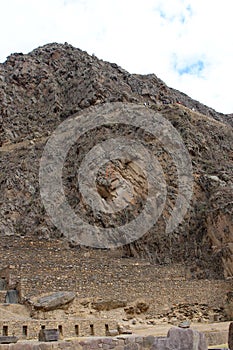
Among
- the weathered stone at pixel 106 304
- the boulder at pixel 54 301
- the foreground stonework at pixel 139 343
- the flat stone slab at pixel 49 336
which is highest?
the boulder at pixel 54 301

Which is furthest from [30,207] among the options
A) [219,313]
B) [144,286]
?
[219,313]

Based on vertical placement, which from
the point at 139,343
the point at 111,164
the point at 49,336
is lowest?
the point at 139,343

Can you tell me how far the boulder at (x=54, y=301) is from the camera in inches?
651

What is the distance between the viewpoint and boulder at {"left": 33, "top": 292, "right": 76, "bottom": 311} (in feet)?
54.2

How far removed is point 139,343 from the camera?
7.81m

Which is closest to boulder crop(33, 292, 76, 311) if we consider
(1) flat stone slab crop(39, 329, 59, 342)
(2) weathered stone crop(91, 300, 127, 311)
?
(2) weathered stone crop(91, 300, 127, 311)

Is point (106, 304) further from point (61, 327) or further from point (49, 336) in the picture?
point (49, 336)

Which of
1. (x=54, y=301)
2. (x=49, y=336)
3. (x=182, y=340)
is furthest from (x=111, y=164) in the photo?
(x=182, y=340)

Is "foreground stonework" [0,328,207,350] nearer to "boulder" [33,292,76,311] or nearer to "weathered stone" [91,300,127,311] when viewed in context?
"boulder" [33,292,76,311]

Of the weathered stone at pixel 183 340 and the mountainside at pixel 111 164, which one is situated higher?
the mountainside at pixel 111 164

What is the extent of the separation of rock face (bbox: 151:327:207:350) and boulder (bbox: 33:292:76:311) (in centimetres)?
968

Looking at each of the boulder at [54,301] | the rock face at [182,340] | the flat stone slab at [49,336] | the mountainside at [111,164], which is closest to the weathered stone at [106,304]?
the boulder at [54,301]

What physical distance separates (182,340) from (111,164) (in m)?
18.8

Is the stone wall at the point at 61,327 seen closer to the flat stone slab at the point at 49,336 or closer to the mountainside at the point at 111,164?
the flat stone slab at the point at 49,336
